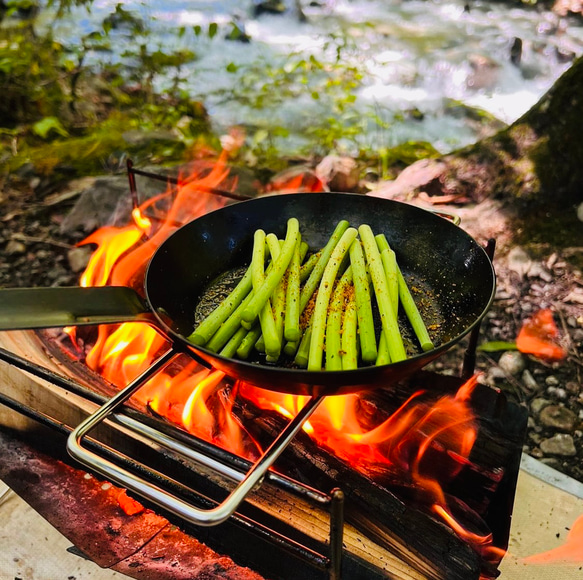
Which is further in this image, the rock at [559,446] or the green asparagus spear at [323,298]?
the rock at [559,446]

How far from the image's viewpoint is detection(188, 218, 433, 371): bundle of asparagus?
7.16 feet

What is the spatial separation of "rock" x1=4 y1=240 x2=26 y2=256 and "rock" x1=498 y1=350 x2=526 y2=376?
178 inches

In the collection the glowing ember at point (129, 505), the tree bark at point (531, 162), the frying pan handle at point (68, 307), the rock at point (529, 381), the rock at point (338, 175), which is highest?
the frying pan handle at point (68, 307)

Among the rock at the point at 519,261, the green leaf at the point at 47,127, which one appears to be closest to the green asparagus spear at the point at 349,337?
the rock at the point at 519,261

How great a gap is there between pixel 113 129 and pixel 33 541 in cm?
584

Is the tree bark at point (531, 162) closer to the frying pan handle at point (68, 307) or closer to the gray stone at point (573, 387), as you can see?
the gray stone at point (573, 387)

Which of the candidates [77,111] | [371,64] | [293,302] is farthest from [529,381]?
[371,64]

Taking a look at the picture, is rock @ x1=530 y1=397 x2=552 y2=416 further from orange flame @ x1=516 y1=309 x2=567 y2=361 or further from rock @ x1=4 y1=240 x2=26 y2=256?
rock @ x1=4 y1=240 x2=26 y2=256

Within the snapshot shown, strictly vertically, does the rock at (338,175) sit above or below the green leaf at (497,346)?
above

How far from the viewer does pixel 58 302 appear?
6.34 ft

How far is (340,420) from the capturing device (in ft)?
8.61

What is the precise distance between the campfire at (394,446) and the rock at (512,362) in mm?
1370

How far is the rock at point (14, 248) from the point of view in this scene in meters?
5.20

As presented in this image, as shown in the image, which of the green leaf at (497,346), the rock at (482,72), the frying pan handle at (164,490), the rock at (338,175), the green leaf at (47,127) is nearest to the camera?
the frying pan handle at (164,490)
